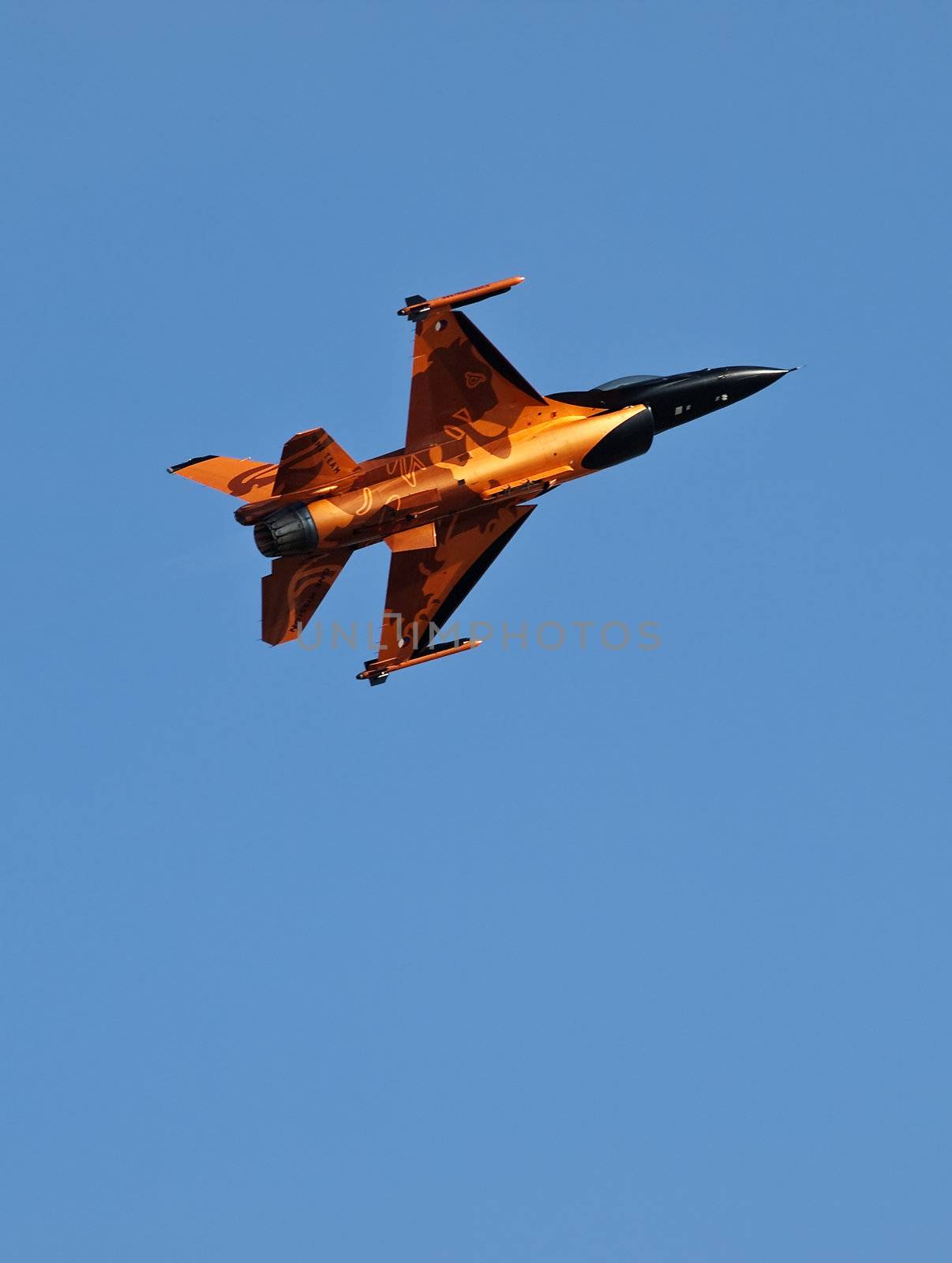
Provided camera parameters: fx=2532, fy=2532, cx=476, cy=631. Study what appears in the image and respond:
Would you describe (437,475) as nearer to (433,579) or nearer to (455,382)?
(455,382)

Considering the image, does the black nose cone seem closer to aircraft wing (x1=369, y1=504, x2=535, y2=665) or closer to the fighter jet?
the fighter jet

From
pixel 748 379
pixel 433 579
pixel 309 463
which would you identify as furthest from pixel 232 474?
pixel 748 379

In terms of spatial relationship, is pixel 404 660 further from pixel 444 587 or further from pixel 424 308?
pixel 424 308

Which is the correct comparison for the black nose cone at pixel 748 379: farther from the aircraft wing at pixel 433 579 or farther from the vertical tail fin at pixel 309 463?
the vertical tail fin at pixel 309 463

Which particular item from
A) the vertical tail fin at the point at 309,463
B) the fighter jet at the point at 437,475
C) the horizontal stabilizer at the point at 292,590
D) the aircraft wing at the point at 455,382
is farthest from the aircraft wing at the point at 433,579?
the vertical tail fin at the point at 309,463

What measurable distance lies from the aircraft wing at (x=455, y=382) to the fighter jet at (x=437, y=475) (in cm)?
3

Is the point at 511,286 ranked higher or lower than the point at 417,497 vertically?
higher

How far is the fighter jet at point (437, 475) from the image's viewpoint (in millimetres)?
63000

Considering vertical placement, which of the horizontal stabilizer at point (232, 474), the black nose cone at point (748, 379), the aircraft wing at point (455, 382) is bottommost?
the horizontal stabilizer at point (232, 474)

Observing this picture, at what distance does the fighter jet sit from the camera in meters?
63.0

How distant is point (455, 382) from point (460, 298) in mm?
2248

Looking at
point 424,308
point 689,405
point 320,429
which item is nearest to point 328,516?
point 320,429

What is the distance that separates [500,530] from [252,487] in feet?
23.9

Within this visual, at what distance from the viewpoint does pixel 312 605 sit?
64.8 metres
